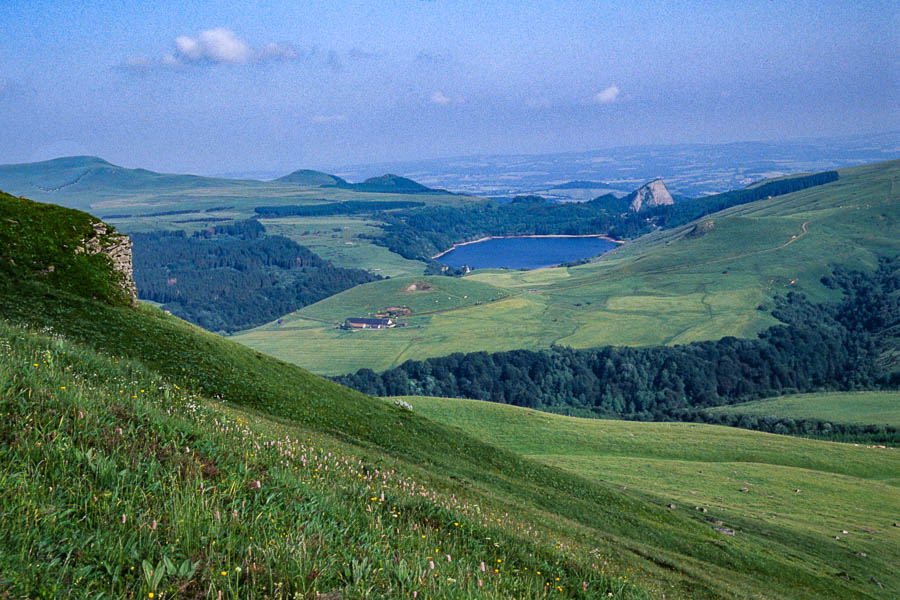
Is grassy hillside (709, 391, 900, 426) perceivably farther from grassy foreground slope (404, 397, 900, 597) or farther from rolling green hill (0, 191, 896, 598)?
rolling green hill (0, 191, 896, 598)

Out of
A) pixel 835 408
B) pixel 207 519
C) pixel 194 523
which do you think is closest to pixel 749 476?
pixel 207 519

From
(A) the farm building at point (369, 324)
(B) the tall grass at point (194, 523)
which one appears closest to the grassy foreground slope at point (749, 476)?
(B) the tall grass at point (194, 523)

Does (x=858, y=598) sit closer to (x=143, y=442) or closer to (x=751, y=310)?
(x=143, y=442)

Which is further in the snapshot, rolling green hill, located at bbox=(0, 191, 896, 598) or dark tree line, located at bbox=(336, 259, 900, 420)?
dark tree line, located at bbox=(336, 259, 900, 420)

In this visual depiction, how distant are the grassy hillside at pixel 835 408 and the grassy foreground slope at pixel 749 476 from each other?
1120 inches

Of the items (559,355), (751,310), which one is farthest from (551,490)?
(751,310)

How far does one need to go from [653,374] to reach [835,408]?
151 ft

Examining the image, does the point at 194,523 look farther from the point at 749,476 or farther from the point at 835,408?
the point at 835,408

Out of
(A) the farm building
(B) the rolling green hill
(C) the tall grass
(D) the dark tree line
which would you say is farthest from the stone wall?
(A) the farm building

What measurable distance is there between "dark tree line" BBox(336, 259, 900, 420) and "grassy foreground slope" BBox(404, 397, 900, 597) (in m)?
51.0

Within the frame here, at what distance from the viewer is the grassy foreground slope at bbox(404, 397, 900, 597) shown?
35.3 m

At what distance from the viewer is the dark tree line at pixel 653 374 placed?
126125 millimetres

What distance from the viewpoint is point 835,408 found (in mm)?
96500

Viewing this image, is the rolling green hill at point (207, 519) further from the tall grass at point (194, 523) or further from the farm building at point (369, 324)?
the farm building at point (369, 324)
